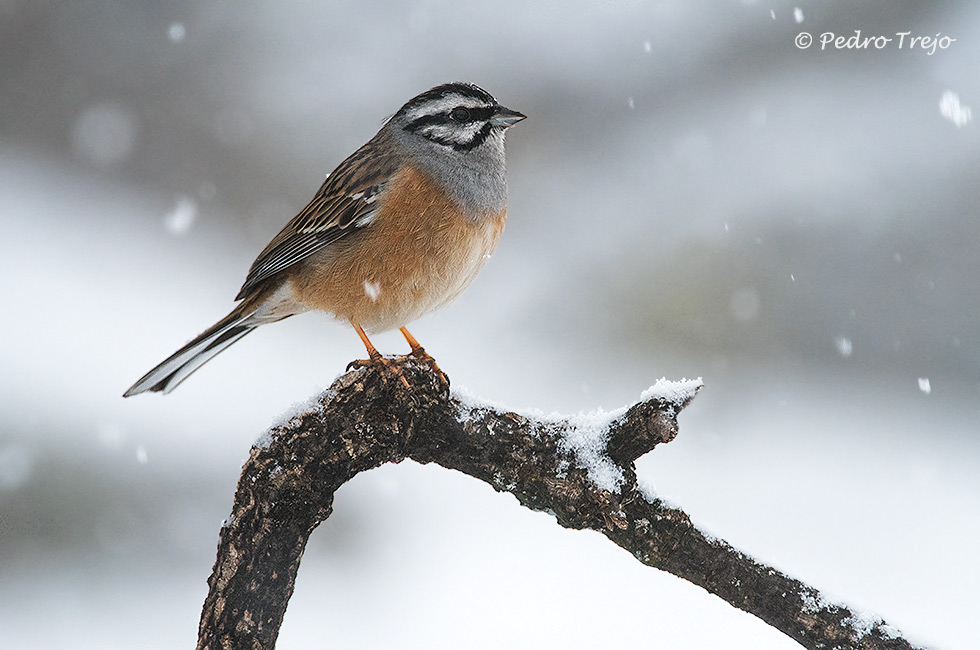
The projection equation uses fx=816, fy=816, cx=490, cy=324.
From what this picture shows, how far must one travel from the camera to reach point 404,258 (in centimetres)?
288

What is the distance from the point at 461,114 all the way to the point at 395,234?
1.92 feet

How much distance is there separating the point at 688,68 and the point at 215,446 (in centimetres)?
456

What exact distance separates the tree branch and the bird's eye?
4.61 ft

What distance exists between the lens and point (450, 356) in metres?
6.31

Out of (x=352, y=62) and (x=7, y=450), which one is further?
(x=352, y=62)

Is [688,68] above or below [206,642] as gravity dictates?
above

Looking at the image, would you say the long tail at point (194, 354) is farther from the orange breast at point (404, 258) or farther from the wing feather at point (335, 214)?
the orange breast at point (404, 258)

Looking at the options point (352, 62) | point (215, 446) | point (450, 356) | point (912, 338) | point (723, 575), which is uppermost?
point (352, 62)

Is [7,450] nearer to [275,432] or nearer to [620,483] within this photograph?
[275,432]

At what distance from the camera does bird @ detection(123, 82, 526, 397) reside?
9.49ft

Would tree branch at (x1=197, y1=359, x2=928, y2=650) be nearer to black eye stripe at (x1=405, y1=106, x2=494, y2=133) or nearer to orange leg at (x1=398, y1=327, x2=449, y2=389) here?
orange leg at (x1=398, y1=327, x2=449, y2=389)

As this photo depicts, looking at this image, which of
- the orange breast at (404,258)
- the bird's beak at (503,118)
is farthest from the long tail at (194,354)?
the bird's beak at (503,118)

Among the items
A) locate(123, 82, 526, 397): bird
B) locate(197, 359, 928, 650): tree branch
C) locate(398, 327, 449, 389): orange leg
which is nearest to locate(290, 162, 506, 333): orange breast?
locate(123, 82, 526, 397): bird

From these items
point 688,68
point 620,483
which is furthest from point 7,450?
point 688,68
